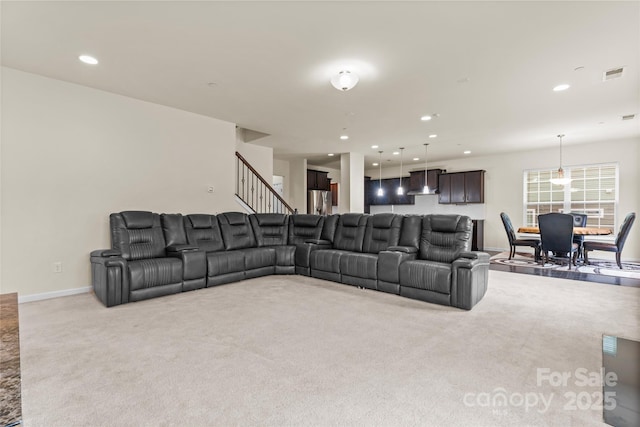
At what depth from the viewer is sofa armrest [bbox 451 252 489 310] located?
345cm

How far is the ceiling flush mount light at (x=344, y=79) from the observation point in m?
3.59

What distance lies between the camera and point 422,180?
33.0 ft

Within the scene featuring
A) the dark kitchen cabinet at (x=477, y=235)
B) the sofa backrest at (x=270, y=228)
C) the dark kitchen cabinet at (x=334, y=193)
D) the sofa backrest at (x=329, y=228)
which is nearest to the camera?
the sofa backrest at (x=329, y=228)

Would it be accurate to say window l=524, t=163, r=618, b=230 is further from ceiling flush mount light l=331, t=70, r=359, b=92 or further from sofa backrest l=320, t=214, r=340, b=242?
ceiling flush mount light l=331, t=70, r=359, b=92

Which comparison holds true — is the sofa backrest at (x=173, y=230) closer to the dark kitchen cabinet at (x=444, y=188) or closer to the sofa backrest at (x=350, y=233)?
the sofa backrest at (x=350, y=233)

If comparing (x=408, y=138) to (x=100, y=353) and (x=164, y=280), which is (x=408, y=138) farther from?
(x=100, y=353)

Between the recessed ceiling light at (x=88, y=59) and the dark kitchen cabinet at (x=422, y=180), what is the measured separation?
28.9 ft

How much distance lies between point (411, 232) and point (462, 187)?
219 inches

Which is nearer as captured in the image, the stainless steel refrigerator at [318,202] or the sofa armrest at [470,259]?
the sofa armrest at [470,259]

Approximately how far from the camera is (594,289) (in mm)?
4363

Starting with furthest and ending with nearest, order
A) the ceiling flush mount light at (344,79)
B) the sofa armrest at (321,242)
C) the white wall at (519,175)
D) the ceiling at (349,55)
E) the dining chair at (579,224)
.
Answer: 1. the white wall at (519,175)
2. the dining chair at (579,224)
3. the sofa armrest at (321,242)
4. the ceiling flush mount light at (344,79)
5. the ceiling at (349,55)

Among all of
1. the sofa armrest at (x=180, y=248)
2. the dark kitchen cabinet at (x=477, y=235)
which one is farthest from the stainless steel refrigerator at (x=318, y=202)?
the sofa armrest at (x=180, y=248)

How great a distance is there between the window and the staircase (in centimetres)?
668

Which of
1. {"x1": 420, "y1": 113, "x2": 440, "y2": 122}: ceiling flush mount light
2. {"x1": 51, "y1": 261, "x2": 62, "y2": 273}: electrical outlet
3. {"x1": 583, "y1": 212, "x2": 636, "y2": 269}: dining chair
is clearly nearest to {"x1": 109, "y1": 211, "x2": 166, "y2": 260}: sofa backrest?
{"x1": 51, "y1": 261, "x2": 62, "y2": 273}: electrical outlet
